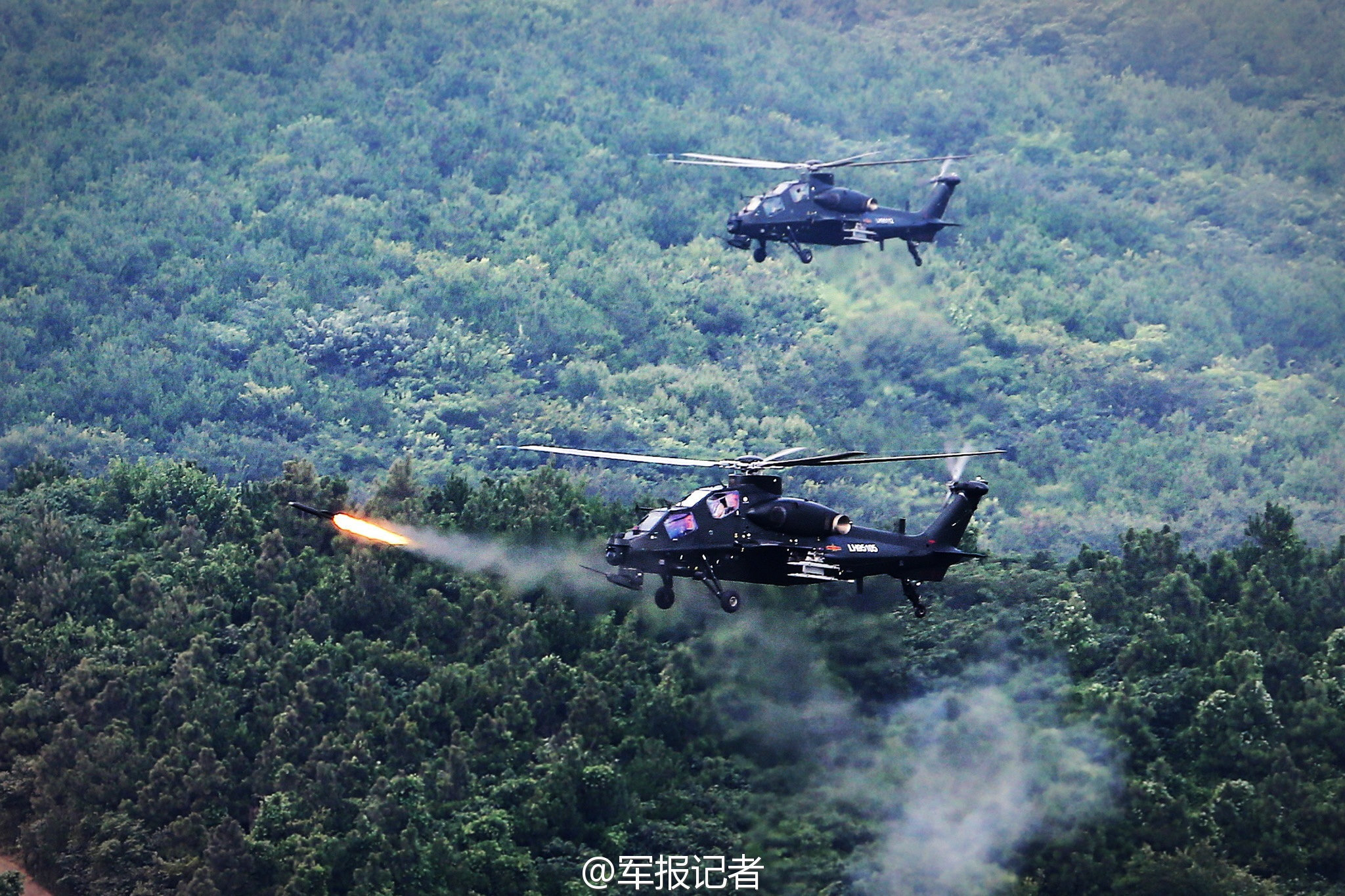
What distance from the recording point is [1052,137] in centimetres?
14712

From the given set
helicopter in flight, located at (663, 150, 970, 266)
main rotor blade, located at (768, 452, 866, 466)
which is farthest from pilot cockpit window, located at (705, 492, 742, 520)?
helicopter in flight, located at (663, 150, 970, 266)

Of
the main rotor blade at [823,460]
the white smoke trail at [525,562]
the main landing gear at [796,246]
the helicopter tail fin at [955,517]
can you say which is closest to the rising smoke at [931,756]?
the white smoke trail at [525,562]

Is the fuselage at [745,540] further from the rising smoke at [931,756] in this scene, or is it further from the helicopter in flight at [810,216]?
the helicopter in flight at [810,216]

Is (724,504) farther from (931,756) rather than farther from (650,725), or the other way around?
(650,725)

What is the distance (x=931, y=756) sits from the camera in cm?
6712

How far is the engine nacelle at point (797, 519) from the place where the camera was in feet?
172

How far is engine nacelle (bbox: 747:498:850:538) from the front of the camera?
5231 centimetres

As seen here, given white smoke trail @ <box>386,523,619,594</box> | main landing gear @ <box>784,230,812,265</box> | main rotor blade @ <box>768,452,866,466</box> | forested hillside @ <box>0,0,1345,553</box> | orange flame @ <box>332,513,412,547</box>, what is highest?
main rotor blade @ <box>768,452,866,466</box>

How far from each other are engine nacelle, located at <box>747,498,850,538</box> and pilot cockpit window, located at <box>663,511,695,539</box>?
43.4 inches

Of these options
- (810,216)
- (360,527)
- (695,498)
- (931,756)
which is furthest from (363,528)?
(810,216)

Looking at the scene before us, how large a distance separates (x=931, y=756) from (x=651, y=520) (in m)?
17.3

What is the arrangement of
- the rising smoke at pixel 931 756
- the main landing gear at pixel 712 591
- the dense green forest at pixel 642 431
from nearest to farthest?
the main landing gear at pixel 712 591 < the rising smoke at pixel 931 756 < the dense green forest at pixel 642 431

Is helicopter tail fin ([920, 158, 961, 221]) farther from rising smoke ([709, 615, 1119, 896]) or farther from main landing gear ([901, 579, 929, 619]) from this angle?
main landing gear ([901, 579, 929, 619])

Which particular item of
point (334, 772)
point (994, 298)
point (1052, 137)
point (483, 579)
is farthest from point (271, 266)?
point (334, 772)
